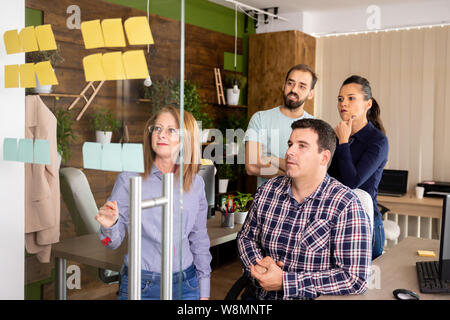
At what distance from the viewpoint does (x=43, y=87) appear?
1.04 m

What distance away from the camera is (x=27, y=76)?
1094 millimetres

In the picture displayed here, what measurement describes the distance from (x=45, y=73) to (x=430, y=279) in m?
1.52

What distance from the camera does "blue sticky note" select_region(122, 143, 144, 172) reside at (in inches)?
34.0

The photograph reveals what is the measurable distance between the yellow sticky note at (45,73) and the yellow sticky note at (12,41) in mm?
95

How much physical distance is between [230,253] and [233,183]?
78 cm

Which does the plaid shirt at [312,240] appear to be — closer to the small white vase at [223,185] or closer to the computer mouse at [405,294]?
the computer mouse at [405,294]

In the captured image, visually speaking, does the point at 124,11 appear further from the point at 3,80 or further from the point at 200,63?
the point at 200,63

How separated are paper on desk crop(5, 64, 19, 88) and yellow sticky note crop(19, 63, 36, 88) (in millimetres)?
19

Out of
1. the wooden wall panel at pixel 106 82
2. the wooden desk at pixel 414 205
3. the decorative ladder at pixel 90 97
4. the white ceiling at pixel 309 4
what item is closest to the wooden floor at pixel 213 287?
the wooden wall panel at pixel 106 82

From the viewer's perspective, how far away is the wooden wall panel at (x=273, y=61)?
495cm

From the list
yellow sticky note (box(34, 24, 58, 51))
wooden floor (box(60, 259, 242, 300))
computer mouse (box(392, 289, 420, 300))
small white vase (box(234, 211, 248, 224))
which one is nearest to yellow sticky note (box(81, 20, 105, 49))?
yellow sticky note (box(34, 24, 58, 51))
